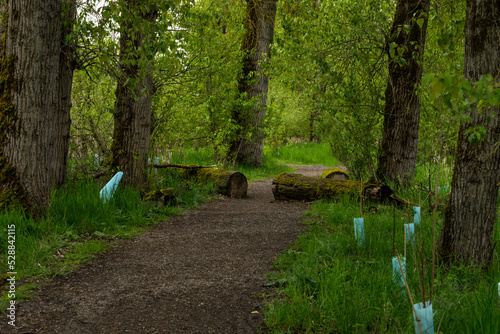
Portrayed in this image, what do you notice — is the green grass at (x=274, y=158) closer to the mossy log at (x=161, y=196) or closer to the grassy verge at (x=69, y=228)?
the mossy log at (x=161, y=196)

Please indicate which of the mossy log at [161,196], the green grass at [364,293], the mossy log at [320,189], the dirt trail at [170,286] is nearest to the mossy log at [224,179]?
the mossy log at [320,189]

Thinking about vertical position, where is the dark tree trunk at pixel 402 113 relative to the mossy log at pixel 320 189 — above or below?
above

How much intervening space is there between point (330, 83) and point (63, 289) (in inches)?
217

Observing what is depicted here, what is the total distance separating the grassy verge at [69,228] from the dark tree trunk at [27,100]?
1.11 feet

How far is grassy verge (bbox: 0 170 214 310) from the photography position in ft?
13.3

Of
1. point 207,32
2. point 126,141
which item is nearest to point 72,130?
point 126,141

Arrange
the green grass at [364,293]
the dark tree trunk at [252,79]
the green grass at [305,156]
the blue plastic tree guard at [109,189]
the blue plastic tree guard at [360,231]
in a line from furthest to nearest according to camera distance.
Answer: the green grass at [305,156] < the dark tree trunk at [252,79] < the blue plastic tree guard at [109,189] < the blue plastic tree guard at [360,231] < the green grass at [364,293]

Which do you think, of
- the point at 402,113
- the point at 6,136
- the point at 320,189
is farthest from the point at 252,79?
the point at 6,136

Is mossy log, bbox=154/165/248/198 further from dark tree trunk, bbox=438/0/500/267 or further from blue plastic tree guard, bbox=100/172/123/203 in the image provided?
dark tree trunk, bbox=438/0/500/267

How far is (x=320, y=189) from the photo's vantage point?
323 inches

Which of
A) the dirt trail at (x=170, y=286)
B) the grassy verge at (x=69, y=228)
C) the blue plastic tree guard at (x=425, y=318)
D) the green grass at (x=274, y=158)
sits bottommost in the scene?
the dirt trail at (x=170, y=286)

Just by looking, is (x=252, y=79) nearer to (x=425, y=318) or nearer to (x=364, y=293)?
(x=364, y=293)

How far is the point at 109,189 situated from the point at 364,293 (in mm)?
4309

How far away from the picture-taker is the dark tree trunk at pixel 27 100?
5004mm
